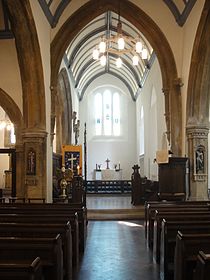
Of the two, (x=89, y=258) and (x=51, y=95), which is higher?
(x=51, y=95)

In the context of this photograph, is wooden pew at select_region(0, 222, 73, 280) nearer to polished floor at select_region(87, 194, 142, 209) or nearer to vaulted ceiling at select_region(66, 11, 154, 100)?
polished floor at select_region(87, 194, 142, 209)

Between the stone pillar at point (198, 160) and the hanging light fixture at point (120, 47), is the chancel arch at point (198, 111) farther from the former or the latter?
the hanging light fixture at point (120, 47)

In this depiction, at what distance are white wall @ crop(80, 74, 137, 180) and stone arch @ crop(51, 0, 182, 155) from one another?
11.8 meters

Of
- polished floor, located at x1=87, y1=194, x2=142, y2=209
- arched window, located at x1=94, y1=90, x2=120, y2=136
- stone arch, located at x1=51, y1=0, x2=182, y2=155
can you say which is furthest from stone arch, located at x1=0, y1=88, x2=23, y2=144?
arched window, located at x1=94, y1=90, x2=120, y2=136

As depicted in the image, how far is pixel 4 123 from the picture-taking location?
758 inches

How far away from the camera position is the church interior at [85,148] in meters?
4.64

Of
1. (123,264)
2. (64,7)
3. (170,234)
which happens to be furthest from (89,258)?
(64,7)

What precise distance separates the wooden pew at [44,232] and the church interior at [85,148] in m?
0.01

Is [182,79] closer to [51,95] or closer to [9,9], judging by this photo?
[51,95]

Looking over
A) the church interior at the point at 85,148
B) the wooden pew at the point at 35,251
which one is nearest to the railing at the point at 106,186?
the church interior at the point at 85,148

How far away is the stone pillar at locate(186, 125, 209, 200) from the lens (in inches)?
436

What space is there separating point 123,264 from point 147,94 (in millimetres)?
13730

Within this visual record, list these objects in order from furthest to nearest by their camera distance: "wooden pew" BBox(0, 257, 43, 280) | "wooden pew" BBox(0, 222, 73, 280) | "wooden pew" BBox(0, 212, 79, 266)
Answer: "wooden pew" BBox(0, 212, 79, 266), "wooden pew" BBox(0, 222, 73, 280), "wooden pew" BBox(0, 257, 43, 280)

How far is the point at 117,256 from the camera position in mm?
6188
